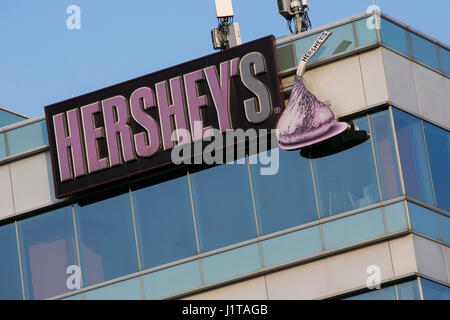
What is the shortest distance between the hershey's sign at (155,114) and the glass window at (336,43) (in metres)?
1.09

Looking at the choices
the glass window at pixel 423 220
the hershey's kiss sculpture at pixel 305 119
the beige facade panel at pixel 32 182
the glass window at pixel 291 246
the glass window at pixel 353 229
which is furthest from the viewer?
the beige facade panel at pixel 32 182

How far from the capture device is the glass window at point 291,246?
105 ft

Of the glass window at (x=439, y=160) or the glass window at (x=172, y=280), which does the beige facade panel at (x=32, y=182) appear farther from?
the glass window at (x=439, y=160)

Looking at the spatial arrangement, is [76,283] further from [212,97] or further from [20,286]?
[212,97]

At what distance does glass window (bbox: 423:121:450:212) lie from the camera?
3269cm

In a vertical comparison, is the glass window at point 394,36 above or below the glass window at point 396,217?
above

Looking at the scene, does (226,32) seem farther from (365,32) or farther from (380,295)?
(380,295)

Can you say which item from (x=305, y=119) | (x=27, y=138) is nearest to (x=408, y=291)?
(x=305, y=119)

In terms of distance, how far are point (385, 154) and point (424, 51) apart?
3812mm

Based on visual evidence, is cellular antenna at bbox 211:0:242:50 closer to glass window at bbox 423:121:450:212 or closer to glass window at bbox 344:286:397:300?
glass window at bbox 423:121:450:212

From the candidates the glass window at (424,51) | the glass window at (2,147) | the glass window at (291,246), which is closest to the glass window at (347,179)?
the glass window at (291,246)

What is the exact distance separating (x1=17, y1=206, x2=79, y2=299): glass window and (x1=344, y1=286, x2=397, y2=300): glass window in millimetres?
8732

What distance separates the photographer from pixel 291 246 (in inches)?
1270
